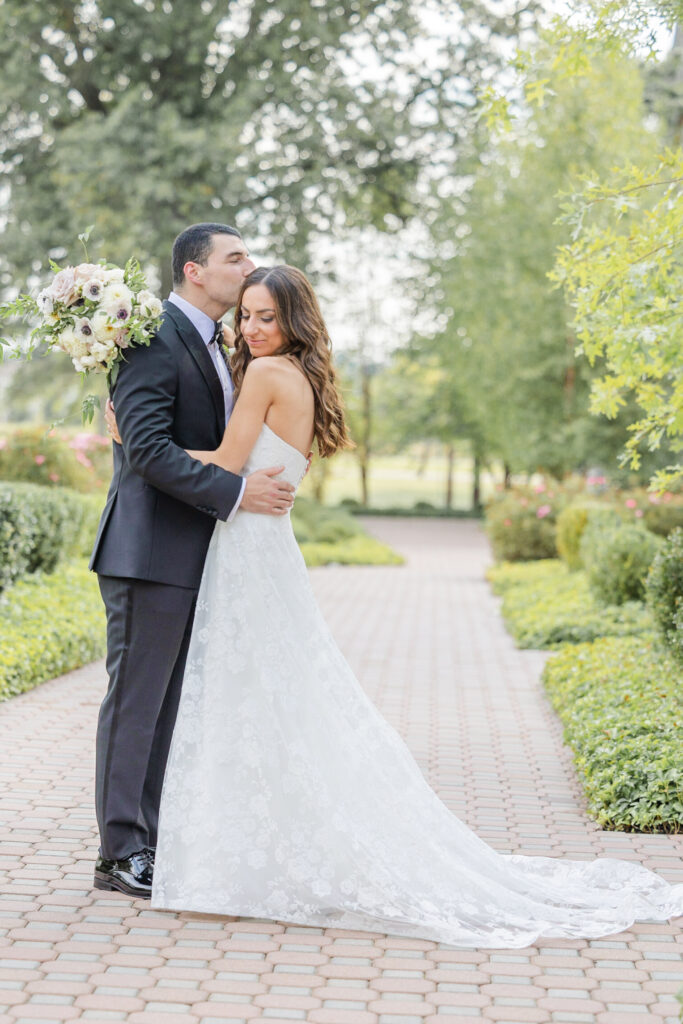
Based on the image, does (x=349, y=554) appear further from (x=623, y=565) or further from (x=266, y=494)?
(x=266, y=494)

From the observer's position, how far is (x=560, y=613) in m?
12.1

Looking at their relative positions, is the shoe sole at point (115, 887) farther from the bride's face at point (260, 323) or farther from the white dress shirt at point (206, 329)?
the bride's face at point (260, 323)

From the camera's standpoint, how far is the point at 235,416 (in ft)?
14.3

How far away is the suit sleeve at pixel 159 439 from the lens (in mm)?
4227

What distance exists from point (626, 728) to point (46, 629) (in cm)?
459

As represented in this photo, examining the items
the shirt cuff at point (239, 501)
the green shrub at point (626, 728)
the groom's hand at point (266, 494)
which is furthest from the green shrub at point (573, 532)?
the shirt cuff at point (239, 501)

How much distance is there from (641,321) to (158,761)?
11.9 ft

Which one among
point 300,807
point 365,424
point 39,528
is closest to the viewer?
point 300,807

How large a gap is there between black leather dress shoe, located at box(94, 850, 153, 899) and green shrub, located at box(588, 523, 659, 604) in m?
7.59

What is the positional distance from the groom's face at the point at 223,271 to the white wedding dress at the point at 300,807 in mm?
560

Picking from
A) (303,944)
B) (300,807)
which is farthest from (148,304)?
(303,944)

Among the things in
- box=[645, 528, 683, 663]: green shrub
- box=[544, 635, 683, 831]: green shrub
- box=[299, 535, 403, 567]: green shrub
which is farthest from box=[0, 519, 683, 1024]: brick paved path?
box=[299, 535, 403, 567]: green shrub

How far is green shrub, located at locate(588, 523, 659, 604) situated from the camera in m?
11.4

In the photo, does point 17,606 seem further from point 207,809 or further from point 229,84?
point 229,84
